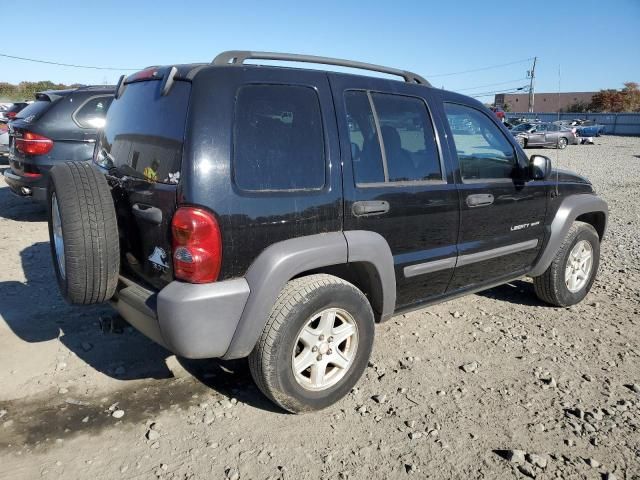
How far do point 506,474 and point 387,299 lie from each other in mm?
1128

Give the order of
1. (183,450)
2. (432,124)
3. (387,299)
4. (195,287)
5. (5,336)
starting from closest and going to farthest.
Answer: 1. (195,287)
2. (183,450)
3. (387,299)
4. (432,124)
5. (5,336)

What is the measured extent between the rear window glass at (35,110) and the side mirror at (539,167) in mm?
5993

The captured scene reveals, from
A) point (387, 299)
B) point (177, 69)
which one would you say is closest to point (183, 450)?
point (387, 299)

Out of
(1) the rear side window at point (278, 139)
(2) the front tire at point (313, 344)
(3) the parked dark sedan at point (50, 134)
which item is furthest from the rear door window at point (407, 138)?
(3) the parked dark sedan at point (50, 134)

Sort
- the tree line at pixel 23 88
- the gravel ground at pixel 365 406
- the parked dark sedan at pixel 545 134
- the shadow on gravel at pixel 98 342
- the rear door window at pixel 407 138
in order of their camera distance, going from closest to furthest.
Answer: the gravel ground at pixel 365 406 < the rear door window at pixel 407 138 < the shadow on gravel at pixel 98 342 < the parked dark sedan at pixel 545 134 < the tree line at pixel 23 88

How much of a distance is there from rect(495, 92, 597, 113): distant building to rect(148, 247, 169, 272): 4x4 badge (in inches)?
3101

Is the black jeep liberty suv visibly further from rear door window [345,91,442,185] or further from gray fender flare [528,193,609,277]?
gray fender flare [528,193,609,277]

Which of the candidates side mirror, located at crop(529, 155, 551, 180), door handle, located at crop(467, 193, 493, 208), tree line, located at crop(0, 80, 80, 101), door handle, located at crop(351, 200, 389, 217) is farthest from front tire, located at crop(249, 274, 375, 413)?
tree line, located at crop(0, 80, 80, 101)

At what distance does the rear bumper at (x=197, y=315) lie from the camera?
236 centimetres

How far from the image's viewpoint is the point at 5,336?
3740mm

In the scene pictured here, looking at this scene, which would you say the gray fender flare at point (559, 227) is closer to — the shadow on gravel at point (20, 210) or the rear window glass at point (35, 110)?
the rear window glass at point (35, 110)

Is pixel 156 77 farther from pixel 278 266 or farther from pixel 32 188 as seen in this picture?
pixel 32 188

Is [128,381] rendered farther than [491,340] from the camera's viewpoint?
No

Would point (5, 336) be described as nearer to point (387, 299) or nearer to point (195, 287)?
point (195, 287)
